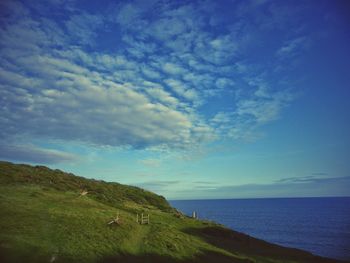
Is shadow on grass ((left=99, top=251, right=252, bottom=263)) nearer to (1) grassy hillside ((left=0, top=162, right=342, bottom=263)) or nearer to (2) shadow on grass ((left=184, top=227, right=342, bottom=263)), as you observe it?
(1) grassy hillside ((left=0, top=162, right=342, bottom=263))

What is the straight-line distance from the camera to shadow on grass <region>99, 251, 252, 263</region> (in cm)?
4088

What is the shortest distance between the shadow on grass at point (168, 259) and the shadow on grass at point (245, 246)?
7.43 meters

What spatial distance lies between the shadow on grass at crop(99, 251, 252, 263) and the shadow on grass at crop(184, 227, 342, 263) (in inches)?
293

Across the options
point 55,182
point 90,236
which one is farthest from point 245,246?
point 55,182

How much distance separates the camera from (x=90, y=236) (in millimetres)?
45344

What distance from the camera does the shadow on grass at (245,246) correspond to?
6000cm

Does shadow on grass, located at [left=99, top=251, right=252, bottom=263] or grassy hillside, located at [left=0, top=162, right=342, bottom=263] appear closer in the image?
grassy hillside, located at [left=0, top=162, right=342, bottom=263]

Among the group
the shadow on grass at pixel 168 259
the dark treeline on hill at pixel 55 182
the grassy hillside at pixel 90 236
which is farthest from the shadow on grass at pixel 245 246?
the dark treeline on hill at pixel 55 182

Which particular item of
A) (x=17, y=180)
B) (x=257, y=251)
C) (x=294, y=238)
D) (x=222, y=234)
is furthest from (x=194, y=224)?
(x=294, y=238)

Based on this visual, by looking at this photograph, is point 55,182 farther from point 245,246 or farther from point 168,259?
point 245,246

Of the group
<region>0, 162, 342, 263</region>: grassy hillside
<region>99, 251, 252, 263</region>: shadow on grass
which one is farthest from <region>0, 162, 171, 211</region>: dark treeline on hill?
<region>99, 251, 252, 263</region>: shadow on grass

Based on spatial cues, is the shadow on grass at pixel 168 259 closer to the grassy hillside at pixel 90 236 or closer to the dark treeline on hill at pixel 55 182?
the grassy hillside at pixel 90 236

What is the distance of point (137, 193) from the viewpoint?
370ft

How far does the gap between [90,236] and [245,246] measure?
3573 centimetres
